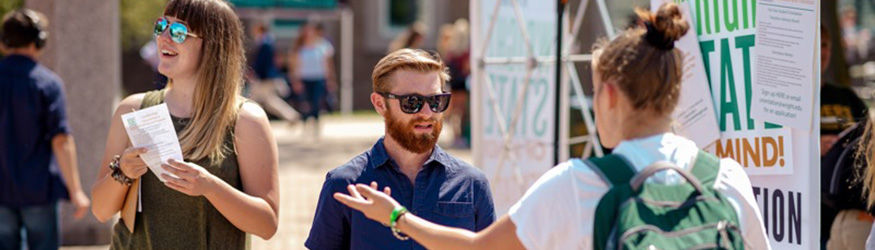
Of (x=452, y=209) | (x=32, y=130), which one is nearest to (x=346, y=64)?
(x=32, y=130)

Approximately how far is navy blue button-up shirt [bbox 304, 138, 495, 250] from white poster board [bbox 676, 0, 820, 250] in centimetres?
123

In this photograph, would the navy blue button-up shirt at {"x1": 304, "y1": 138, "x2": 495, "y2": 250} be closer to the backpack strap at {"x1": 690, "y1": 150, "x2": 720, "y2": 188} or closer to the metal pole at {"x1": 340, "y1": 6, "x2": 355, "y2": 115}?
the backpack strap at {"x1": 690, "y1": 150, "x2": 720, "y2": 188}

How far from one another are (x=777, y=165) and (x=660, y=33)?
165 centimetres

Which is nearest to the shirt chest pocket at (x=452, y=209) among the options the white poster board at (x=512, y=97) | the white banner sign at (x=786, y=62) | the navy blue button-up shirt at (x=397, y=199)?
the navy blue button-up shirt at (x=397, y=199)

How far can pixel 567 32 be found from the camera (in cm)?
805

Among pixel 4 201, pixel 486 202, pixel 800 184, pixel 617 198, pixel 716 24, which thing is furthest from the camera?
pixel 4 201

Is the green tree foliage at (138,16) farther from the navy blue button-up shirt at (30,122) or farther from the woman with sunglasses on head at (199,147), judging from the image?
the woman with sunglasses on head at (199,147)

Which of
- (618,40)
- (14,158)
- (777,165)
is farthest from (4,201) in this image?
(618,40)

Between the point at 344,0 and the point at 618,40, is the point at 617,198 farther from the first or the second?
the point at 344,0

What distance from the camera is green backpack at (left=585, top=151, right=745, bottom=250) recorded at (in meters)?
2.63

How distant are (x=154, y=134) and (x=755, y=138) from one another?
2.11 m

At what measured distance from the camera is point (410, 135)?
3.53 metres

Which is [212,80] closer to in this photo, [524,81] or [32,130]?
[32,130]

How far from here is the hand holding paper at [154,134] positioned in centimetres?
353
